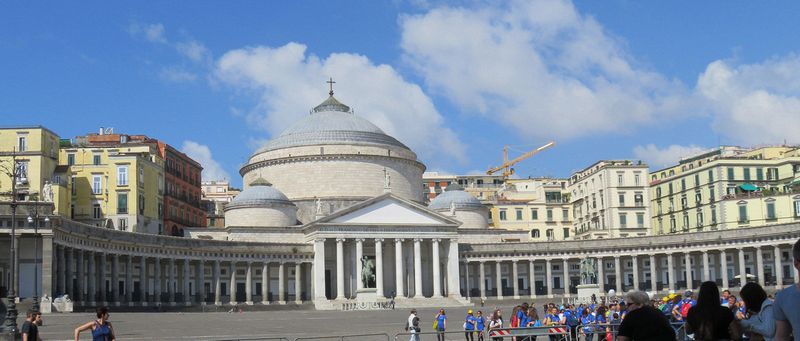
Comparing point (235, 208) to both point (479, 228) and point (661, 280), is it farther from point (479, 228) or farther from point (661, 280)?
point (661, 280)

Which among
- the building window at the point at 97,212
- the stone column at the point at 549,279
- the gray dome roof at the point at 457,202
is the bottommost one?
the stone column at the point at 549,279

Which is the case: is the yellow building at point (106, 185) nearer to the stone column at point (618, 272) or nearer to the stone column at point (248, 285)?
the stone column at point (248, 285)

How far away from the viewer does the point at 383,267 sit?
102375 millimetres

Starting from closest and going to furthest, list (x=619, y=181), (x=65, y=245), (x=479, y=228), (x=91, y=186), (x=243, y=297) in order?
(x=65, y=245) < (x=91, y=186) < (x=243, y=297) < (x=479, y=228) < (x=619, y=181)

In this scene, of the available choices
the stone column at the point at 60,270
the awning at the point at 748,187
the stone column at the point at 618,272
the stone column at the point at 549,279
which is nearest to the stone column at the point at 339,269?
the stone column at the point at 549,279

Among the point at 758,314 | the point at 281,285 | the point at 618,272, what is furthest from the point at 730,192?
the point at 758,314

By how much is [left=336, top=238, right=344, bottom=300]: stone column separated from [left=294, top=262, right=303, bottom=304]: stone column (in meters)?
3.92

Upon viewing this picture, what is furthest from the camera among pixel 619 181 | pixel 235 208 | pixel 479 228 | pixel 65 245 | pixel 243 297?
pixel 619 181

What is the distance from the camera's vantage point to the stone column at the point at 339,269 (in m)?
97.2

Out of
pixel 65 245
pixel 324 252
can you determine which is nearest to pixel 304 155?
pixel 324 252

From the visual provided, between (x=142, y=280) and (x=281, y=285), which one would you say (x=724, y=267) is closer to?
(x=281, y=285)

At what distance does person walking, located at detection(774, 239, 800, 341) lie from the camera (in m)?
11.0

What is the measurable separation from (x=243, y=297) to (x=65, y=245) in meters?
30.6

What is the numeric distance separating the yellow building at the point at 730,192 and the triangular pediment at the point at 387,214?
1127 inches
